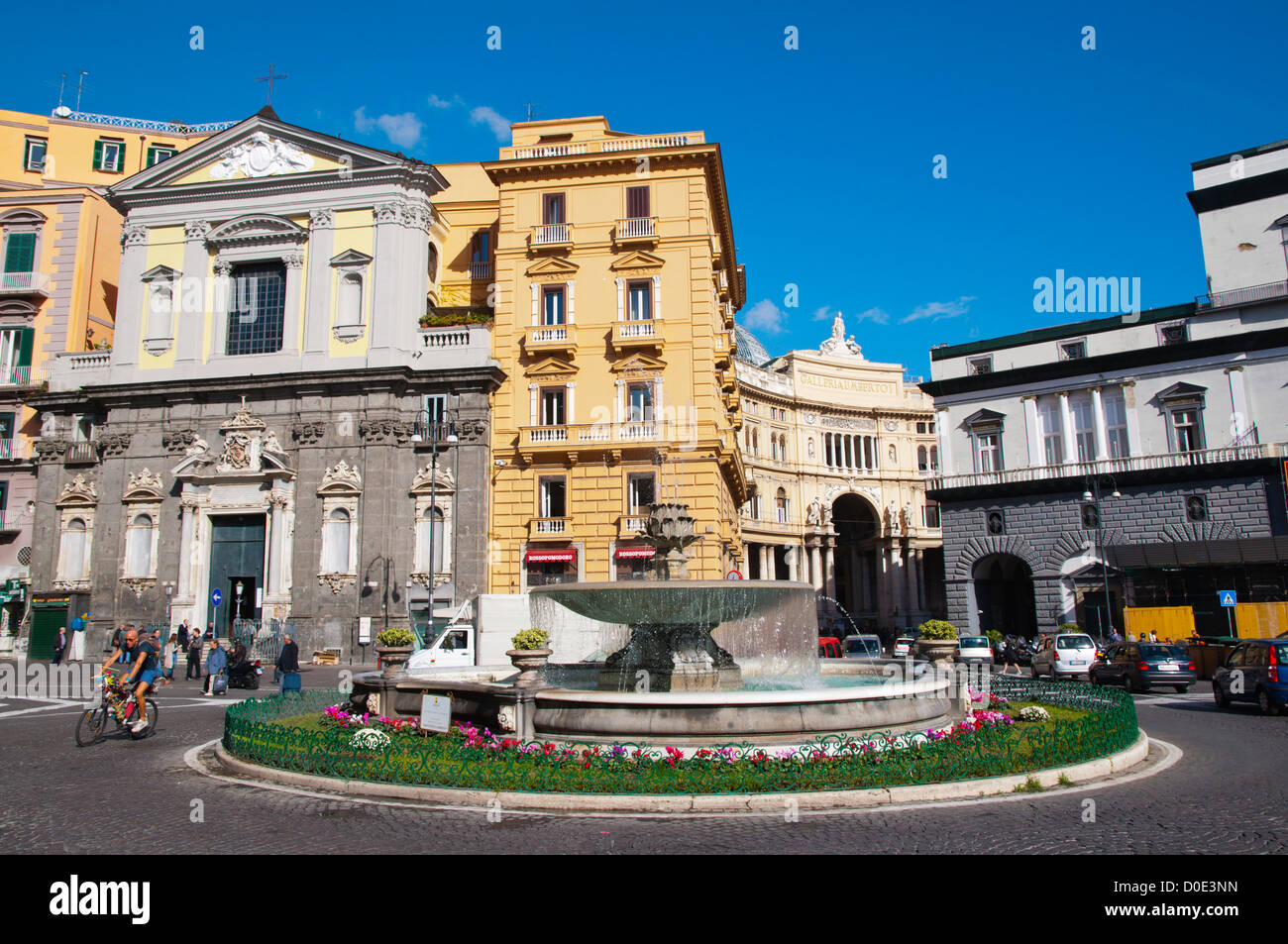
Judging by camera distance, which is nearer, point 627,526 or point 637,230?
point 627,526

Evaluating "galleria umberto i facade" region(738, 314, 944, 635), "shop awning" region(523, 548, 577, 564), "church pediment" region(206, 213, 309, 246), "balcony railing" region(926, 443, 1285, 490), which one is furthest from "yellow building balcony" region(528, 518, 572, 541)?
"galleria umberto i facade" region(738, 314, 944, 635)

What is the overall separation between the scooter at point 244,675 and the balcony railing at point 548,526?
11.2 metres

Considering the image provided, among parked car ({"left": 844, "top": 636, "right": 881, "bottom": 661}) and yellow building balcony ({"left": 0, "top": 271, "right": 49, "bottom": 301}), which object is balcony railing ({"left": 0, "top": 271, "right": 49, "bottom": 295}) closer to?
yellow building balcony ({"left": 0, "top": 271, "right": 49, "bottom": 301})

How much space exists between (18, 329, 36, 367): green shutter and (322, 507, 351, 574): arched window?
16318 millimetres

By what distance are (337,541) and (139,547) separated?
771 cm

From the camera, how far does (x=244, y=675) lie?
23.2 metres

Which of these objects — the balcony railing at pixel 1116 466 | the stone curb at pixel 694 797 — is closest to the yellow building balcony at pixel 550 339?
the balcony railing at pixel 1116 466

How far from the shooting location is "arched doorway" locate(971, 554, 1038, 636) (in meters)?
39.0

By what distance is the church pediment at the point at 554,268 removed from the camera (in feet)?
112

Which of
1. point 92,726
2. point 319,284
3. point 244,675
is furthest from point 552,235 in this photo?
point 92,726

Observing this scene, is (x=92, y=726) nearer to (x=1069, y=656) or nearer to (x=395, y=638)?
(x=395, y=638)

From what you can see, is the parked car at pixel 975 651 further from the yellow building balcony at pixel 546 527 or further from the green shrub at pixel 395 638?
the green shrub at pixel 395 638

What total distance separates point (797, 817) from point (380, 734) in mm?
5200
